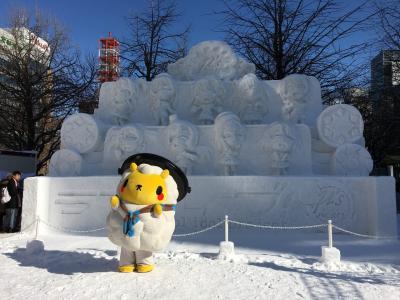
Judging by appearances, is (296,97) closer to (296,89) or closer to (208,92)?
(296,89)

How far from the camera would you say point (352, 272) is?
4.74 metres

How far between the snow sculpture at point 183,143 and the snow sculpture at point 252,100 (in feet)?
4.56

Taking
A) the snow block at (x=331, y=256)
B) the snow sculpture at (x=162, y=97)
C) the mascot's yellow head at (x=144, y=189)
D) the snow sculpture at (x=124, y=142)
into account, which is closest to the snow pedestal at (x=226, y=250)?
the snow block at (x=331, y=256)

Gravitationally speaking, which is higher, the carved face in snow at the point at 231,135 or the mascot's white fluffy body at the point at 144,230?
the carved face in snow at the point at 231,135

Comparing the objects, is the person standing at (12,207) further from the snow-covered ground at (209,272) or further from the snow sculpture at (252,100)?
the snow sculpture at (252,100)

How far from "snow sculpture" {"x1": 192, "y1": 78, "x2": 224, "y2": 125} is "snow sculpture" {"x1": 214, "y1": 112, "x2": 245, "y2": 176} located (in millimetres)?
729

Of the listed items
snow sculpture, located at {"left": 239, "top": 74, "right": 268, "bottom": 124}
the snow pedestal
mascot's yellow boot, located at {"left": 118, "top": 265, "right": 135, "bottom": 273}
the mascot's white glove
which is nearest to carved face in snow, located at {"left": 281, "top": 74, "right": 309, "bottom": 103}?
snow sculpture, located at {"left": 239, "top": 74, "right": 268, "bottom": 124}

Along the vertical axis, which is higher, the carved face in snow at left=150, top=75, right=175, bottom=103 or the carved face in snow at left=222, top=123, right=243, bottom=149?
the carved face in snow at left=150, top=75, right=175, bottom=103

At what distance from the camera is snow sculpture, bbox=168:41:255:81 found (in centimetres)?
916

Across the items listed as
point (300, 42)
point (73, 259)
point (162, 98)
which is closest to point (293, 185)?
point (162, 98)

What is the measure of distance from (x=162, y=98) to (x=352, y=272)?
213 inches

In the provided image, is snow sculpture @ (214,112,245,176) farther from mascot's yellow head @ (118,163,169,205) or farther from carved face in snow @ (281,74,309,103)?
mascot's yellow head @ (118,163,169,205)

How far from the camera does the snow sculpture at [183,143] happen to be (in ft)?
25.0

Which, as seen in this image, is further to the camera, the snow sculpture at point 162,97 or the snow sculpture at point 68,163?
the snow sculpture at point 162,97
